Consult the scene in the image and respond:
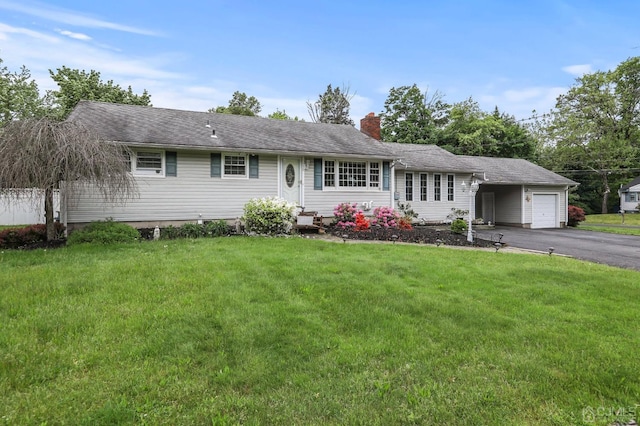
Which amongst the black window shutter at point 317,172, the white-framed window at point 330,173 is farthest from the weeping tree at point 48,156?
the white-framed window at point 330,173

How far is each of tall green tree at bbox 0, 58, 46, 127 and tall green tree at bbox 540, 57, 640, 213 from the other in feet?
150

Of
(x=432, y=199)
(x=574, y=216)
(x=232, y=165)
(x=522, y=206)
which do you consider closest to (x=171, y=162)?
(x=232, y=165)

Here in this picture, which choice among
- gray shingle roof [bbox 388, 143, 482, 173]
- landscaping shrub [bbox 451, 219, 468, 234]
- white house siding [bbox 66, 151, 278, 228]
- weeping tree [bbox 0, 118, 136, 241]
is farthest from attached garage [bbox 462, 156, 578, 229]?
weeping tree [bbox 0, 118, 136, 241]

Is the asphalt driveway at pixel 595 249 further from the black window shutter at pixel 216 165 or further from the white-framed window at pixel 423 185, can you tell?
the black window shutter at pixel 216 165

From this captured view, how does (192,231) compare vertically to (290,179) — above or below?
below

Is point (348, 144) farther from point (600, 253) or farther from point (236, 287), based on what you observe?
point (236, 287)

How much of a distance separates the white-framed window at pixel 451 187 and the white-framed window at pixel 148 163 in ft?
44.8

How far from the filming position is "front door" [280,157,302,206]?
13859 mm

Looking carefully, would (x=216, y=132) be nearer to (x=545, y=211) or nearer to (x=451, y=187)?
(x=451, y=187)

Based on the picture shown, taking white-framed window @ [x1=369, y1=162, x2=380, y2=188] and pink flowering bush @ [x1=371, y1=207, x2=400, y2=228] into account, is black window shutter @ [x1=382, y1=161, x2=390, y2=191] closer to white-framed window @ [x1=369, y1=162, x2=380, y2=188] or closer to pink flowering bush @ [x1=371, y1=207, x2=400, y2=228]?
white-framed window @ [x1=369, y1=162, x2=380, y2=188]

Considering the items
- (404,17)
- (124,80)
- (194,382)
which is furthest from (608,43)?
(124,80)

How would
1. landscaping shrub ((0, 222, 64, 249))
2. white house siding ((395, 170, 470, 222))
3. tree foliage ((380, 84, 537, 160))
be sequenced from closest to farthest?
1. landscaping shrub ((0, 222, 64, 249))
2. white house siding ((395, 170, 470, 222))
3. tree foliage ((380, 84, 537, 160))

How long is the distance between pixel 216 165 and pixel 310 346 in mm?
10289

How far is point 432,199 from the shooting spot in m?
18.2
